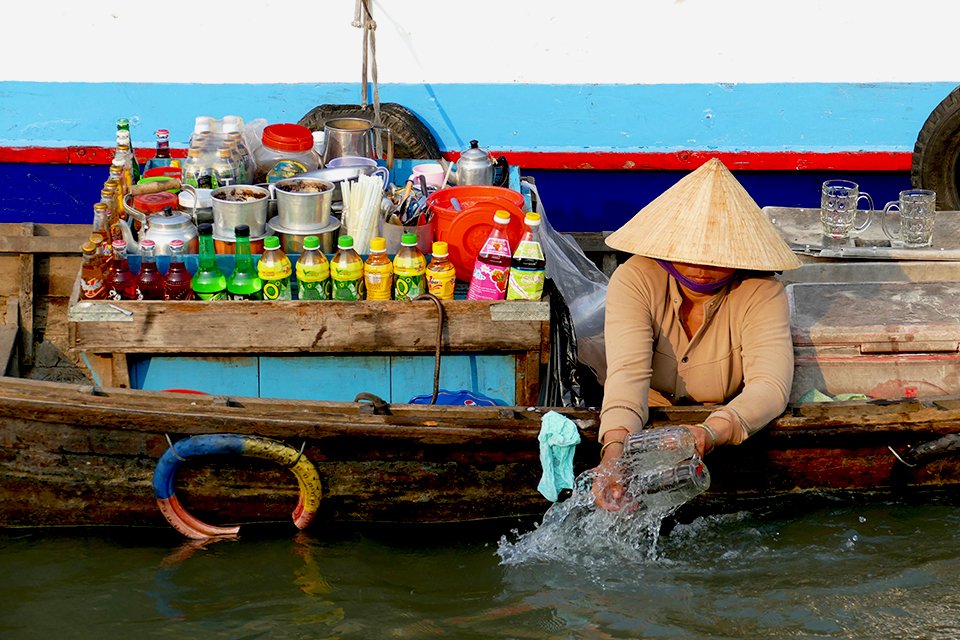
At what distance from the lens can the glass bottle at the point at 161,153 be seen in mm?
4938

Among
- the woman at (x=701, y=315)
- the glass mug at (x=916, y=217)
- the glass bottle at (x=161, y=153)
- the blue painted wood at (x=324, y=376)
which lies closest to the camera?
the woman at (x=701, y=315)

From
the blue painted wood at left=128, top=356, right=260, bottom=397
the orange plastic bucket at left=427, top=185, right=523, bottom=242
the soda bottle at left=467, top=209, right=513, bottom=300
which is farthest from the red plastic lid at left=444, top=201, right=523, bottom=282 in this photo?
the blue painted wood at left=128, top=356, right=260, bottom=397

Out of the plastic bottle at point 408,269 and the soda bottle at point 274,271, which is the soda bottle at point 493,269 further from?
the soda bottle at point 274,271

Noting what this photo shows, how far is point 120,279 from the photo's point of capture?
4.02m

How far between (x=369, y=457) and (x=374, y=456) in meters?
0.02

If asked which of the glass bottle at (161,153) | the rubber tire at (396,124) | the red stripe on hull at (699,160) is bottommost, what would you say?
the glass bottle at (161,153)

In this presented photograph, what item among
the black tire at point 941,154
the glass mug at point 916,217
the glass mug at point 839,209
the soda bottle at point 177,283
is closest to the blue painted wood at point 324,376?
the soda bottle at point 177,283

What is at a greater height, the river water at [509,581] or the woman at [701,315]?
the woman at [701,315]

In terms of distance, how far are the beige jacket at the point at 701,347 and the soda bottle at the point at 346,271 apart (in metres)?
0.93

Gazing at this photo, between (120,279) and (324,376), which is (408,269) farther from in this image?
(120,279)

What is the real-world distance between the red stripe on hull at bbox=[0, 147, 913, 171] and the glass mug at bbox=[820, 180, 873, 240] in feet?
5.04

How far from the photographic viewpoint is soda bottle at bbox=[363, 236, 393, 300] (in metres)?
4.05
